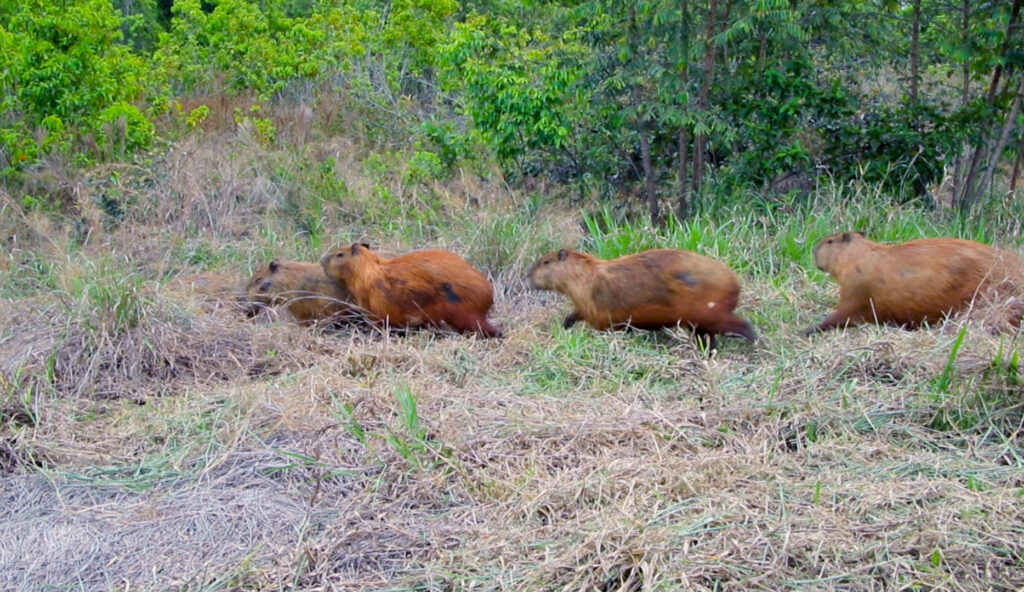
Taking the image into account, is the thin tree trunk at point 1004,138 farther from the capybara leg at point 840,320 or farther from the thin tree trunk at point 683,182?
the capybara leg at point 840,320

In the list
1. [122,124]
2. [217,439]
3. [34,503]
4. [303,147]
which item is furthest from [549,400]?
[303,147]

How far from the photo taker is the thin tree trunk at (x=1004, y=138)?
835 cm

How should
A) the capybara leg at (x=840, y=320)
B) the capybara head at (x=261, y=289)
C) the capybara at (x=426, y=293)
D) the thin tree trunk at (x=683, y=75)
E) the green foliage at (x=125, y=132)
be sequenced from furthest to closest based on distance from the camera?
the green foliage at (x=125, y=132) → the thin tree trunk at (x=683, y=75) → the capybara head at (x=261, y=289) → the capybara at (x=426, y=293) → the capybara leg at (x=840, y=320)

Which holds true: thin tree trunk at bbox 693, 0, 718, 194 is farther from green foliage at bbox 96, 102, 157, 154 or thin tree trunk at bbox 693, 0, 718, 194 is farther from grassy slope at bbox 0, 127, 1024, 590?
green foliage at bbox 96, 102, 157, 154

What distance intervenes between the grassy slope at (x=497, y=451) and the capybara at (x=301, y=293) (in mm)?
194

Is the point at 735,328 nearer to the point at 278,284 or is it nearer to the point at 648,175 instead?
the point at 278,284

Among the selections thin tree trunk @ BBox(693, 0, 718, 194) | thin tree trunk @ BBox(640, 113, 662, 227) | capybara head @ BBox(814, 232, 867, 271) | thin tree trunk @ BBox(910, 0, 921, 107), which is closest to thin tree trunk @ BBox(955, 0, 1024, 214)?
thin tree trunk @ BBox(910, 0, 921, 107)

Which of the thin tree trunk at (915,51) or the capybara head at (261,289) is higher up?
the thin tree trunk at (915,51)

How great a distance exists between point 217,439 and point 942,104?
6797mm

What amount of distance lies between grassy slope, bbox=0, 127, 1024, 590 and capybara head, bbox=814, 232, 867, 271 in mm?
319

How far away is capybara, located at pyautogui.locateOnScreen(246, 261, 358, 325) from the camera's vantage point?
652 cm

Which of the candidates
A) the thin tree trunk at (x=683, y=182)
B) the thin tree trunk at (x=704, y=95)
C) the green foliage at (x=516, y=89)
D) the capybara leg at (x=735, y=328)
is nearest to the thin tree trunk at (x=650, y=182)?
the thin tree trunk at (x=683, y=182)

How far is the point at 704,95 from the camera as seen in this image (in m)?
8.38

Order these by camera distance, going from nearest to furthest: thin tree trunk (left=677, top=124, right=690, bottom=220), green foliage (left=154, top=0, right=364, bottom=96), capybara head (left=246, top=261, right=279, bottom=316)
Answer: capybara head (left=246, top=261, right=279, bottom=316) < thin tree trunk (left=677, top=124, right=690, bottom=220) < green foliage (left=154, top=0, right=364, bottom=96)
